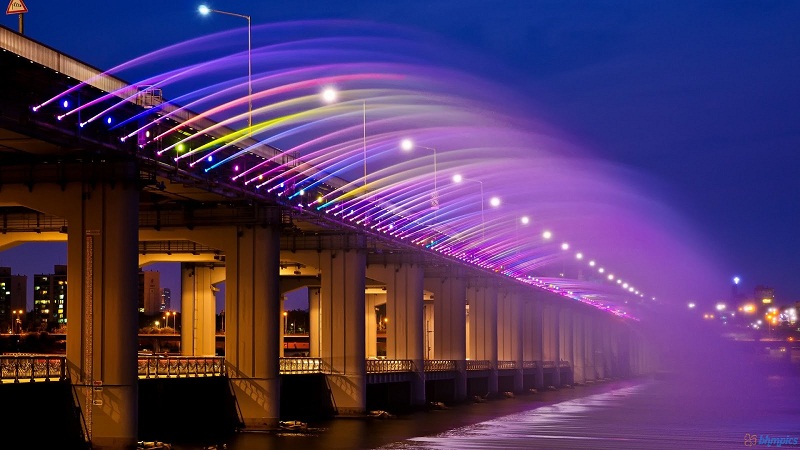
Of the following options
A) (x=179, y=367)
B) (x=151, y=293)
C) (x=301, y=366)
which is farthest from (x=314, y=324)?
(x=179, y=367)

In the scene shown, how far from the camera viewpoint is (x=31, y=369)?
129ft

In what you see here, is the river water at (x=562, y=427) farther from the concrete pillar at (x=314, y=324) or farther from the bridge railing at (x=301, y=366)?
the concrete pillar at (x=314, y=324)

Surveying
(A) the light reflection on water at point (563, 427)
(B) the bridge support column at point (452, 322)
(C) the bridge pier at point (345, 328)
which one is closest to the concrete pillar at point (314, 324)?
(B) the bridge support column at point (452, 322)

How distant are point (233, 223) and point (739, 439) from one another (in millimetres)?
24463

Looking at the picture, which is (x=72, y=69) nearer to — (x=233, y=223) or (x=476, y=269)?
(x=233, y=223)

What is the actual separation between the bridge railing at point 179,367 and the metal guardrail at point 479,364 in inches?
1766

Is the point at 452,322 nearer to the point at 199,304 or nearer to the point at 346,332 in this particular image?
the point at 199,304

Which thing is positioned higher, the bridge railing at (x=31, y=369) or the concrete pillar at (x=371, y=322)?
the concrete pillar at (x=371, y=322)

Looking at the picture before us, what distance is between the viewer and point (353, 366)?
215ft

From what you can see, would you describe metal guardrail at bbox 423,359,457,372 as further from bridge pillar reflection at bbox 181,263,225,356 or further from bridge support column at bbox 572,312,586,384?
bridge support column at bbox 572,312,586,384

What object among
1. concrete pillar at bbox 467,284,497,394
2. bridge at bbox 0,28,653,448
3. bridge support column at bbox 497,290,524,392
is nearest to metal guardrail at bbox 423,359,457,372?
bridge at bbox 0,28,653,448

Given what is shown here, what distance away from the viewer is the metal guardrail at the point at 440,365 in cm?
8586

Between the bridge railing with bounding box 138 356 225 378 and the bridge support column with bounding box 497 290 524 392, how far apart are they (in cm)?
6409

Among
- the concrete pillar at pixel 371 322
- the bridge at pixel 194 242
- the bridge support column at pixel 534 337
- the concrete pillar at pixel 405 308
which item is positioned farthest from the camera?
the bridge support column at pixel 534 337
